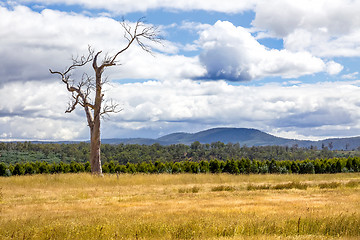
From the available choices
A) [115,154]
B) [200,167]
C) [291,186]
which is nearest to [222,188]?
[291,186]

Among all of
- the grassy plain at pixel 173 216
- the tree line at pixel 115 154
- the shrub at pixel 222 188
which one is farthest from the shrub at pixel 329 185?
the tree line at pixel 115 154

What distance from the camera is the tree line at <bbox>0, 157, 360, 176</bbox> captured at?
3797cm

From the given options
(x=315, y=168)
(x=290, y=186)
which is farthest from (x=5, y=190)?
(x=315, y=168)

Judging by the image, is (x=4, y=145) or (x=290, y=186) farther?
(x=4, y=145)

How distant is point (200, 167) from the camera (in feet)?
133

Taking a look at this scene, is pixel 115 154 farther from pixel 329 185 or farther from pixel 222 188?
pixel 329 185

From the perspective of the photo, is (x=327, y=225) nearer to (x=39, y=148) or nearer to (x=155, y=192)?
(x=155, y=192)

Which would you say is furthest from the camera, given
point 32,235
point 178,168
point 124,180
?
point 178,168

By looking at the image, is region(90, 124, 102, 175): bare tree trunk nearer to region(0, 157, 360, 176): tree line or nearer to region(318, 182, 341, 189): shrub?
region(0, 157, 360, 176): tree line

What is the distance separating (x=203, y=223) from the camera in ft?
36.2

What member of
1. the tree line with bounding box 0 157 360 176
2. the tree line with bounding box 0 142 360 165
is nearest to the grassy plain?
the tree line with bounding box 0 157 360 176

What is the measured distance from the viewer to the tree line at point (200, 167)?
37969mm

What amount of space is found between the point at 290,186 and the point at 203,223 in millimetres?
14083

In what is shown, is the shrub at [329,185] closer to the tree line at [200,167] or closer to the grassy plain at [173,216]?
the grassy plain at [173,216]
